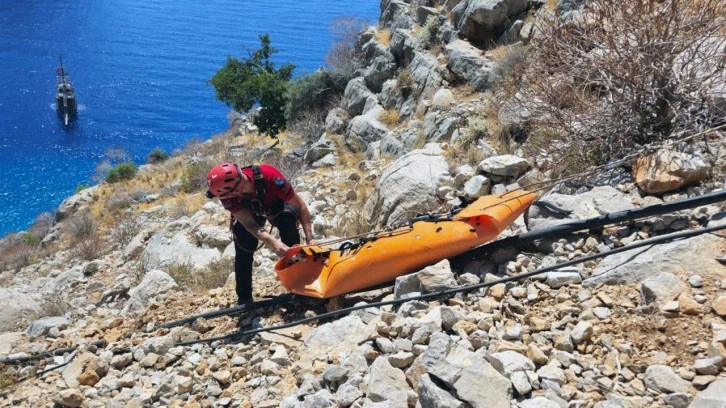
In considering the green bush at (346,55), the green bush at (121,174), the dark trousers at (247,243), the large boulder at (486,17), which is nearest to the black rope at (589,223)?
the dark trousers at (247,243)

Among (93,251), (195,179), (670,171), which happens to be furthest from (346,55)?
(670,171)

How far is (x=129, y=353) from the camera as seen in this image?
4.38 meters

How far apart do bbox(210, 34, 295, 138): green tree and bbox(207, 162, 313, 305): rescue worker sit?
14659 mm

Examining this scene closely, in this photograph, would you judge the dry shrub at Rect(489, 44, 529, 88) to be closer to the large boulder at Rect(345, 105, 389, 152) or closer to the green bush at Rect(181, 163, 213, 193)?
the large boulder at Rect(345, 105, 389, 152)

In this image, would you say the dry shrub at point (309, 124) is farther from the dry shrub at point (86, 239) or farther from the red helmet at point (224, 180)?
the red helmet at point (224, 180)

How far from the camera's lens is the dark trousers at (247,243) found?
461 cm

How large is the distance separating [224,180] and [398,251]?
133cm

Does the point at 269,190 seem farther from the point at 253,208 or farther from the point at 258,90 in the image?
the point at 258,90

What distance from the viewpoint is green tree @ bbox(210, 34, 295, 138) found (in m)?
19.3

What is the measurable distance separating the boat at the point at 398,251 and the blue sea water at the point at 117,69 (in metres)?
19.9

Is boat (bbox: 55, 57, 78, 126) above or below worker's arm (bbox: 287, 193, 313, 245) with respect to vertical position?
above

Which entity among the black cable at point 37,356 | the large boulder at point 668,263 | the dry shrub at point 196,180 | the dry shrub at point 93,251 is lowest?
the large boulder at point 668,263

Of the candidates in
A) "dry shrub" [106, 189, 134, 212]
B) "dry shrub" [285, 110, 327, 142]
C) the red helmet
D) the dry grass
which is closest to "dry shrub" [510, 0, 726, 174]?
the red helmet

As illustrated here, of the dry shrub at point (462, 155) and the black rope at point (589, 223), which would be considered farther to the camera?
the dry shrub at point (462, 155)
